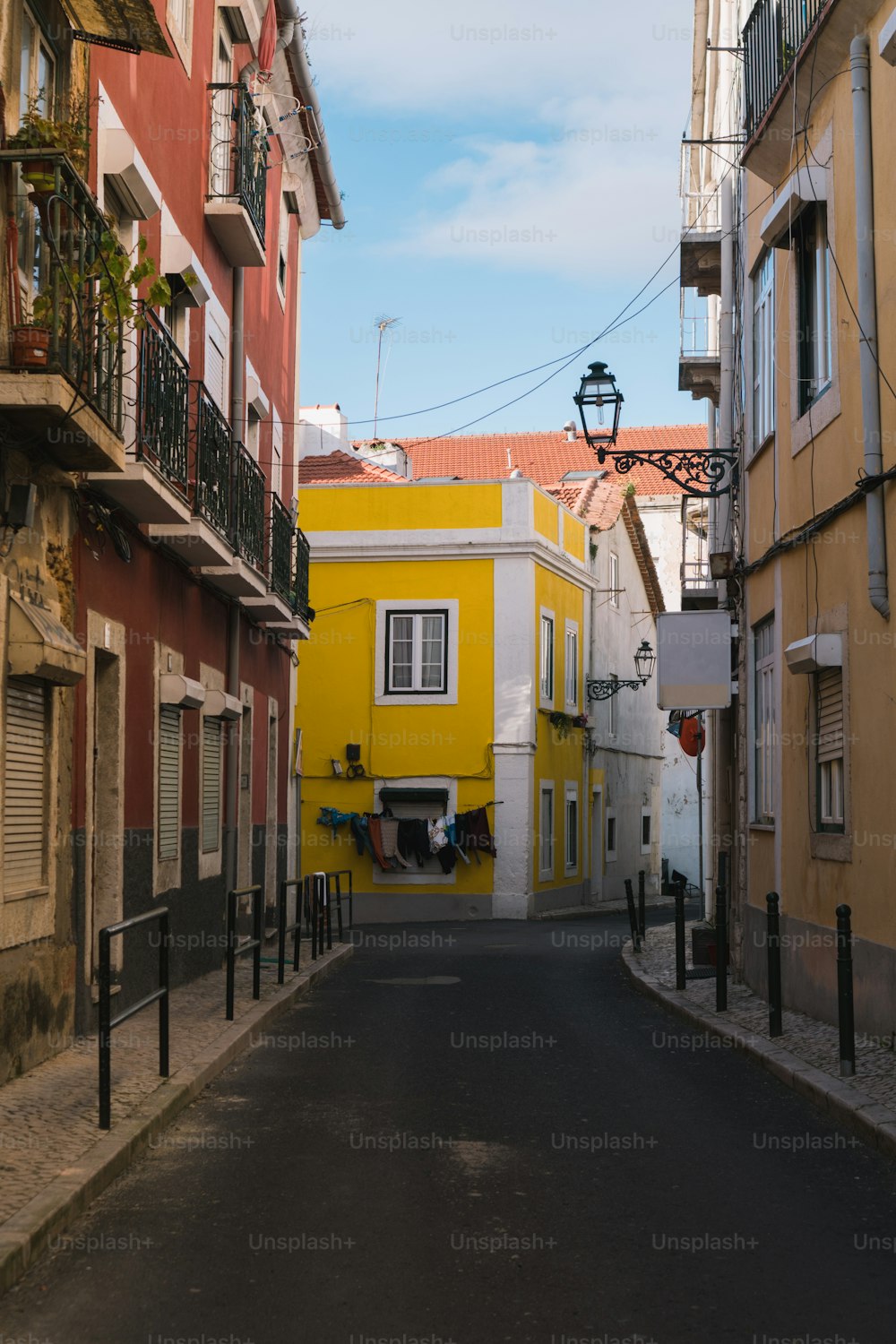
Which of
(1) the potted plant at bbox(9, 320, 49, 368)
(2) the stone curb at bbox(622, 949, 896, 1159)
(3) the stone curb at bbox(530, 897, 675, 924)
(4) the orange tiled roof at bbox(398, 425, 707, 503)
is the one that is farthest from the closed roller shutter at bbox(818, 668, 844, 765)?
(4) the orange tiled roof at bbox(398, 425, 707, 503)

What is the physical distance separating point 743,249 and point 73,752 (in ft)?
30.3

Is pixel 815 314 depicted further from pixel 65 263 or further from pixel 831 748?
pixel 65 263

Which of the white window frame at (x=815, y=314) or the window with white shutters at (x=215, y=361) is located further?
the window with white shutters at (x=215, y=361)

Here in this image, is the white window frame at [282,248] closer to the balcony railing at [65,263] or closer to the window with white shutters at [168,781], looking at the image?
the window with white shutters at [168,781]

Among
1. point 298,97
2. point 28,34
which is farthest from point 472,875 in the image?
point 28,34

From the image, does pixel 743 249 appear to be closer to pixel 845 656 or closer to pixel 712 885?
pixel 845 656

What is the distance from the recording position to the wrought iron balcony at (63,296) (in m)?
7.90

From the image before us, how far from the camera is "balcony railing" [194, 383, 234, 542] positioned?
12.4 metres

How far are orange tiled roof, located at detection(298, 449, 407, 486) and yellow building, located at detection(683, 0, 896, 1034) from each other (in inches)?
668

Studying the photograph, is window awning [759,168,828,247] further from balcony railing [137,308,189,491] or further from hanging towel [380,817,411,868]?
hanging towel [380,817,411,868]

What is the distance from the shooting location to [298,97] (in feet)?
64.7

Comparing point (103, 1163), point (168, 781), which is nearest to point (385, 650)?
point (168, 781)

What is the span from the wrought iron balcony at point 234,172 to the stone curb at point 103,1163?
7906mm

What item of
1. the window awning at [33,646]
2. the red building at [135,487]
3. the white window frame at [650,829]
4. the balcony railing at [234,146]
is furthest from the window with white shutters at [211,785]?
the white window frame at [650,829]
